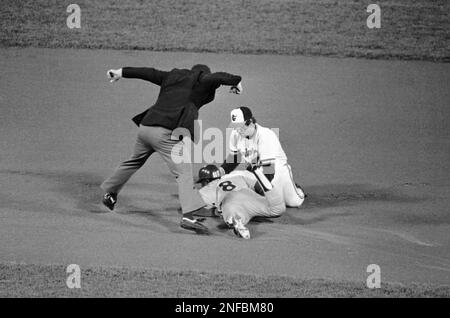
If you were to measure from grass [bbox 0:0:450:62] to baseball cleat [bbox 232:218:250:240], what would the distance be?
21.2ft

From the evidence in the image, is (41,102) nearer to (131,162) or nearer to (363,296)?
(131,162)

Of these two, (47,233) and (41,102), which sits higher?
(41,102)

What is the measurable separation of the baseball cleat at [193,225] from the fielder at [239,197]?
0.29 m

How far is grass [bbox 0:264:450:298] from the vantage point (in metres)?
9.34

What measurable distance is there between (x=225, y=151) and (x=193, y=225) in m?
2.95

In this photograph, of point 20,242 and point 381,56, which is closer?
point 20,242

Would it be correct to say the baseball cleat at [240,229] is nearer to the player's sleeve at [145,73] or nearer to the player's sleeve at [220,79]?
the player's sleeve at [220,79]

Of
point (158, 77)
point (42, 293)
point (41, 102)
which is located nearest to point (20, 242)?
point (42, 293)

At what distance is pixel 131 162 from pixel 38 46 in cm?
635

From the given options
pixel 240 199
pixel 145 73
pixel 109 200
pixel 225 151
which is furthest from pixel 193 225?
pixel 225 151

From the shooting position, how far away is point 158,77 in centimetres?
1099

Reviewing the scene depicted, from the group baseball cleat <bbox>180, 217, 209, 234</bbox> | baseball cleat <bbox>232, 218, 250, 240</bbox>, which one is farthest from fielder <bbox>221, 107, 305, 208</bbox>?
baseball cleat <bbox>180, 217, 209, 234</bbox>

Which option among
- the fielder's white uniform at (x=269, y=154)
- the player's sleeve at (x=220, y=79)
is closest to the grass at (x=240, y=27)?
the fielder's white uniform at (x=269, y=154)

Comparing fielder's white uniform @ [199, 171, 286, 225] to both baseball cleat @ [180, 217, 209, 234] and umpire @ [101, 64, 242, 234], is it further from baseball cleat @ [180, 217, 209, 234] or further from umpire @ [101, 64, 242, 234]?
umpire @ [101, 64, 242, 234]
